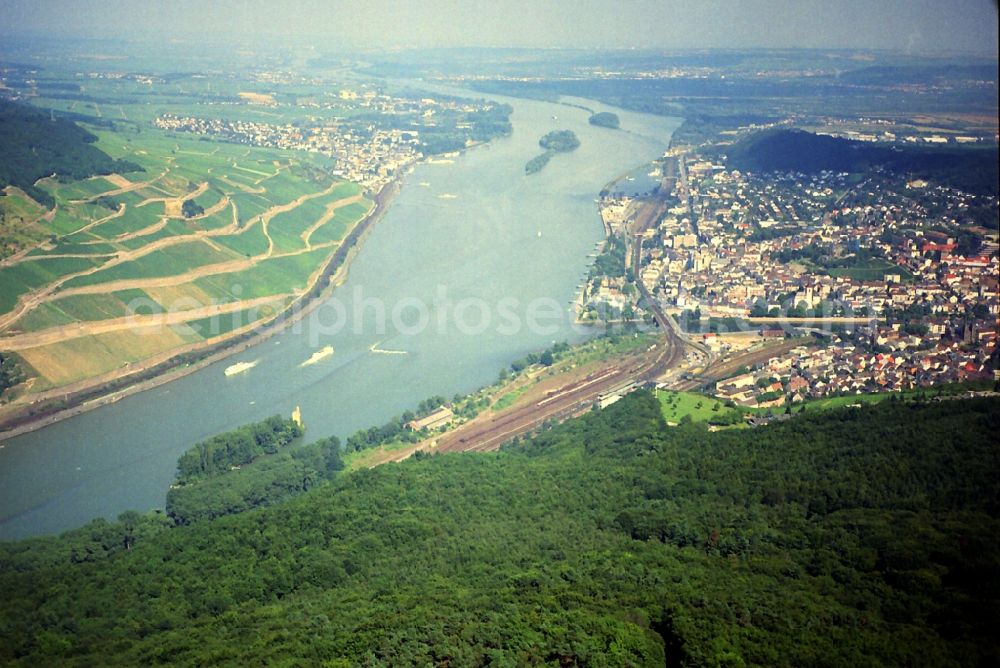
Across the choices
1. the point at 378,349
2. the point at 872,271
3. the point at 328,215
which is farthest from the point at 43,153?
the point at 872,271

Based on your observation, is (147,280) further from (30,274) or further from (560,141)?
(560,141)

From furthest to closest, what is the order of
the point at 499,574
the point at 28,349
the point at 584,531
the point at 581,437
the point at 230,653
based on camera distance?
1. the point at 28,349
2. the point at 581,437
3. the point at 584,531
4. the point at 499,574
5. the point at 230,653

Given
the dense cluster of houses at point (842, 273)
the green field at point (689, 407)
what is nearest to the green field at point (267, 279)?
the dense cluster of houses at point (842, 273)

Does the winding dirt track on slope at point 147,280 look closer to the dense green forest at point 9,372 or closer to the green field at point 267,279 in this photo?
the green field at point 267,279

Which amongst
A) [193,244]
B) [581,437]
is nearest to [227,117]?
[193,244]

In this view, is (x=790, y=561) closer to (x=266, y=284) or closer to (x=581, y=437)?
(x=581, y=437)

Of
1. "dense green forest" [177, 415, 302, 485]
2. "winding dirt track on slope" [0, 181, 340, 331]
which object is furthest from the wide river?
"winding dirt track on slope" [0, 181, 340, 331]
